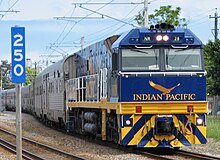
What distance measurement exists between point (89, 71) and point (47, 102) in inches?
425

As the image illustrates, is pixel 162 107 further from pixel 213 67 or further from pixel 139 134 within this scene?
pixel 213 67

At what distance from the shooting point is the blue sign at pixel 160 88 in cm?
1561

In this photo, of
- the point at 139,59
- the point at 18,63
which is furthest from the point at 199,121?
the point at 18,63

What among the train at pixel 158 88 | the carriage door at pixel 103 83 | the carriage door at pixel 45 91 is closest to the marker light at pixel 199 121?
the train at pixel 158 88

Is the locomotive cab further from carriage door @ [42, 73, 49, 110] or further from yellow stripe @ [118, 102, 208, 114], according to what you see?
carriage door @ [42, 73, 49, 110]

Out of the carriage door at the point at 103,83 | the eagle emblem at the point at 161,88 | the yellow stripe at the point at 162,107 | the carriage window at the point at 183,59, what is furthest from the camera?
the carriage door at the point at 103,83

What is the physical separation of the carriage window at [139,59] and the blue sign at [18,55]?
6.65 metres

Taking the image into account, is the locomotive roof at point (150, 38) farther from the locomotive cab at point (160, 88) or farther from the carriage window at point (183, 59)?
the carriage window at point (183, 59)

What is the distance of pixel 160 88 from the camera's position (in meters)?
15.7

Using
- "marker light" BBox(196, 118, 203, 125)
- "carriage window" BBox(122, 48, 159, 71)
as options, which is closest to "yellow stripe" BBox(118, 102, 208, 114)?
"marker light" BBox(196, 118, 203, 125)

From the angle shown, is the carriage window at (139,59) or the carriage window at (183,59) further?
the carriage window at (183,59)

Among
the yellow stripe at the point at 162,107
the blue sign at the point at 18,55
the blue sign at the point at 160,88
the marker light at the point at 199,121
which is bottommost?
the marker light at the point at 199,121

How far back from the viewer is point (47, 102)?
31.5m

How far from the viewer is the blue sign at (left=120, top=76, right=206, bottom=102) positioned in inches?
615
